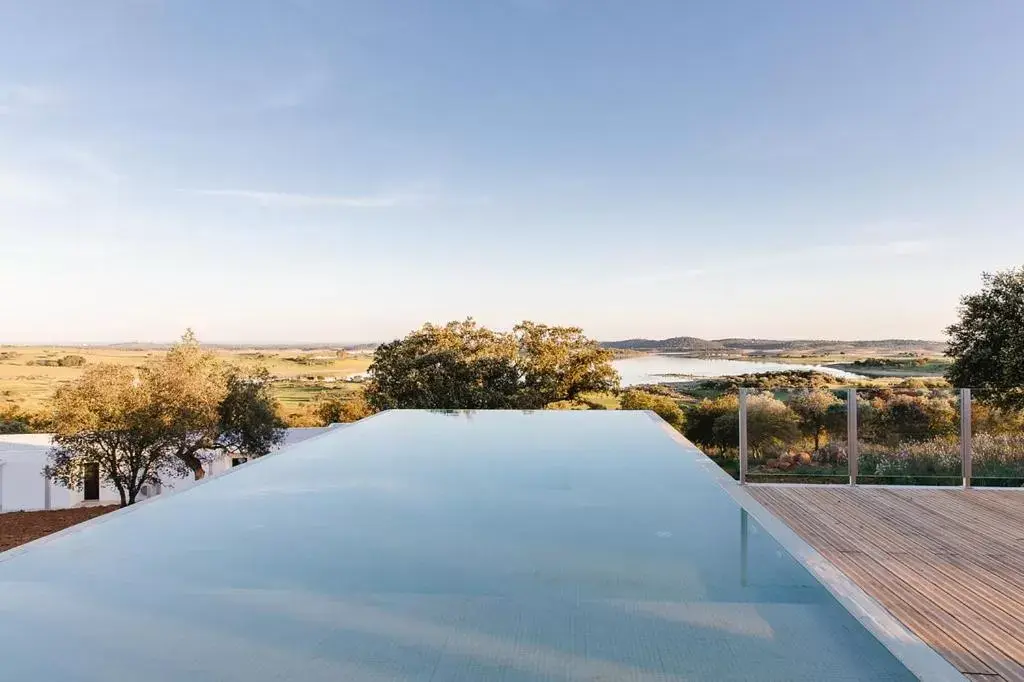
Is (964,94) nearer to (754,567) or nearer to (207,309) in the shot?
(754,567)

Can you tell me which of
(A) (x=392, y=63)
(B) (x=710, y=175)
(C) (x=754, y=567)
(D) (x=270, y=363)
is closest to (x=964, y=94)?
(B) (x=710, y=175)

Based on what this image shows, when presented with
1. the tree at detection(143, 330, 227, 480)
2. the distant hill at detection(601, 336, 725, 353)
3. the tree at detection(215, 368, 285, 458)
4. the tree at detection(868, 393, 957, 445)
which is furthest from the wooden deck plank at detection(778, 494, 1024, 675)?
the tree at detection(215, 368, 285, 458)

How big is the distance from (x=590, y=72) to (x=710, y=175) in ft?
11.0

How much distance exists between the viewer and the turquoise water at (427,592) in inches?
66.4

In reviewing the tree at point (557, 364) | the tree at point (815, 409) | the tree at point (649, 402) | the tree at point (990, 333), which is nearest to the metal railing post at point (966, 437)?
the tree at point (815, 409)

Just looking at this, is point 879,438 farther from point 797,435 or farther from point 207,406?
point 207,406

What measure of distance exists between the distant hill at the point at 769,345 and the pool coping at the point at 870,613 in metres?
12.7

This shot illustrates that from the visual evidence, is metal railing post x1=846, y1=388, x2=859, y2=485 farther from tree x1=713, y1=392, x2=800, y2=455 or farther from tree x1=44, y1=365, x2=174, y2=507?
tree x1=44, y1=365, x2=174, y2=507

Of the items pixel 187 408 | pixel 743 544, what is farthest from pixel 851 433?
pixel 187 408

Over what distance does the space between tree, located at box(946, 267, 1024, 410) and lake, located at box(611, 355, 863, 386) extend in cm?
248

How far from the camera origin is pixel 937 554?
142 inches

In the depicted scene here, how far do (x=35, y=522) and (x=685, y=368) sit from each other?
46.6 ft

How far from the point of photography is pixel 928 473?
5.55 metres

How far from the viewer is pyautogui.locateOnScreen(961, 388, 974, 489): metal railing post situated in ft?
18.2
